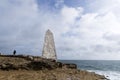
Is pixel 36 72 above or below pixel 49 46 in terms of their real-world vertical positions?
below

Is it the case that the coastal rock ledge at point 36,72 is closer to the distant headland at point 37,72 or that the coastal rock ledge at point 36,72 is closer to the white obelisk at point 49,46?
the distant headland at point 37,72

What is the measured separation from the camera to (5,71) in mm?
25234

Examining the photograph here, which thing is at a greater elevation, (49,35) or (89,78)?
(49,35)

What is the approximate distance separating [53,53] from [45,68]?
1550 cm

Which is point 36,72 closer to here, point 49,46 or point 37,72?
point 37,72

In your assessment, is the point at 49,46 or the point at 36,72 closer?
the point at 36,72

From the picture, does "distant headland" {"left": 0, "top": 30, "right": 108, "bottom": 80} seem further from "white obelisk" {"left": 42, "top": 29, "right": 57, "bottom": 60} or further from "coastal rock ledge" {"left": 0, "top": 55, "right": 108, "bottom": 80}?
"white obelisk" {"left": 42, "top": 29, "right": 57, "bottom": 60}

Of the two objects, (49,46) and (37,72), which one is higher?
(49,46)

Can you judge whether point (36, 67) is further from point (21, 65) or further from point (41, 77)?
point (41, 77)

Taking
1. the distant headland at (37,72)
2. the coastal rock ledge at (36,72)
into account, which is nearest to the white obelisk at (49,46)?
the distant headland at (37,72)

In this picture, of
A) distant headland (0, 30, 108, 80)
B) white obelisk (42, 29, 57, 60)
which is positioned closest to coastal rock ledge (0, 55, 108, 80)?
distant headland (0, 30, 108, 80)

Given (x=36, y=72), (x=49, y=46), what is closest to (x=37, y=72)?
(x=36, y=72)

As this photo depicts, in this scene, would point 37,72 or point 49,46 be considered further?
point 49,46

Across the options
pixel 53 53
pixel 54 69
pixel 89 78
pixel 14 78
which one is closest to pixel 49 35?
pixel 53 53
